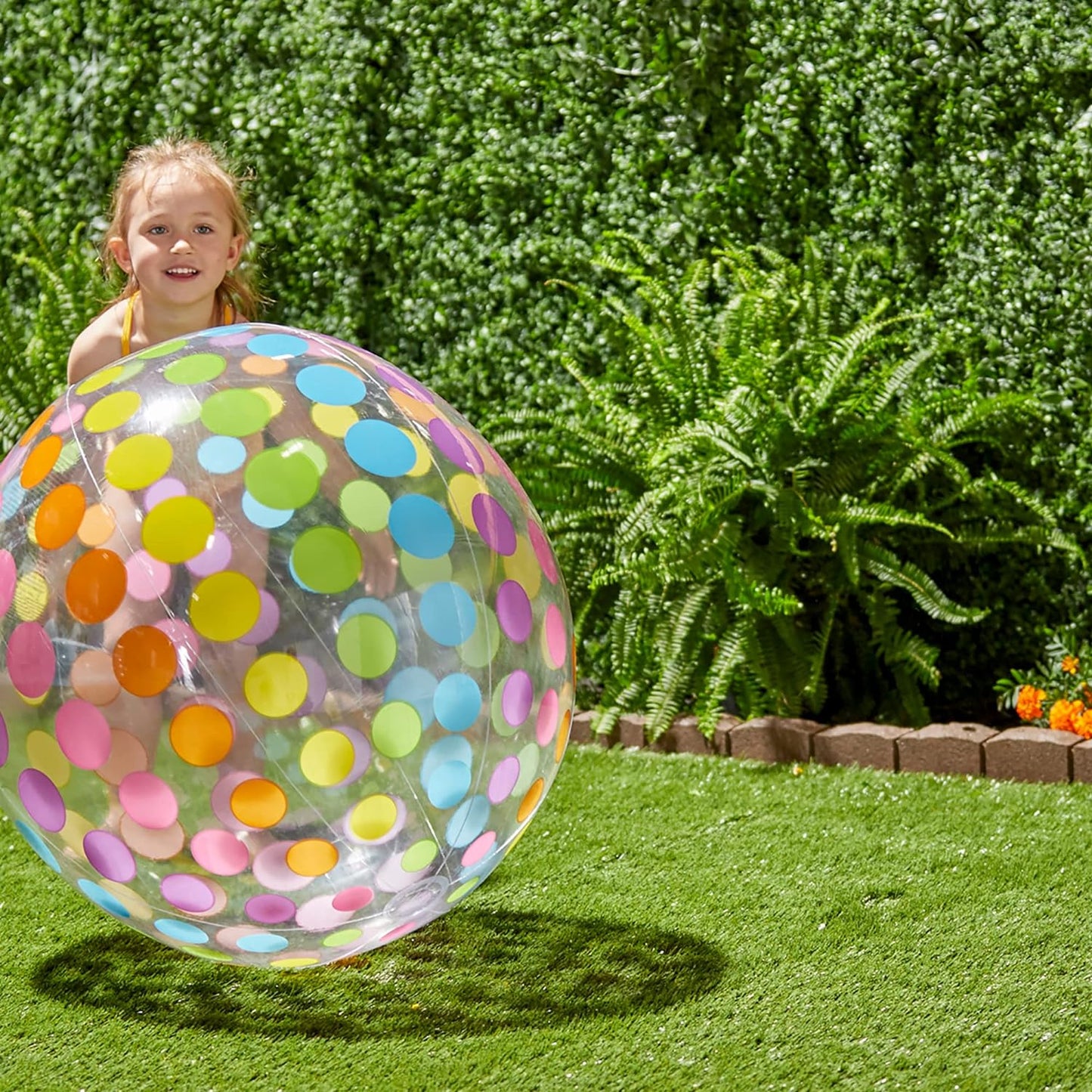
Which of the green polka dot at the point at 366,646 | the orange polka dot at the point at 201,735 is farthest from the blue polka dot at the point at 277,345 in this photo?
the orange polka dot at the point at 201,735

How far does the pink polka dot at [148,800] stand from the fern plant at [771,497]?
2.40 m

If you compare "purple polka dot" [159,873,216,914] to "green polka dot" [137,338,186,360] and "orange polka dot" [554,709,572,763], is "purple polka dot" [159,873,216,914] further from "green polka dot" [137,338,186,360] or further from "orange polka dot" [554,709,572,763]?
"green polka dot" [137,338,186,360]

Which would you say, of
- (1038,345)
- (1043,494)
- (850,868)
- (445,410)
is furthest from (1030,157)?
(445,410)

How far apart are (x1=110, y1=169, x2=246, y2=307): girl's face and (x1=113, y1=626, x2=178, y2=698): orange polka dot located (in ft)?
4.25

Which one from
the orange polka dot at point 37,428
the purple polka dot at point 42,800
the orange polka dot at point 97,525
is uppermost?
the orange polka dot at point 37,428

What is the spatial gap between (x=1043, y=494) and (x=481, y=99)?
8.49 feet

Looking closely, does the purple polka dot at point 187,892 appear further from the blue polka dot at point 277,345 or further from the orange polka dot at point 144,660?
the blue polka dot at point 277,345

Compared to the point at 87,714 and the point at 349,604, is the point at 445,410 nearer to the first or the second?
the point at 349,604

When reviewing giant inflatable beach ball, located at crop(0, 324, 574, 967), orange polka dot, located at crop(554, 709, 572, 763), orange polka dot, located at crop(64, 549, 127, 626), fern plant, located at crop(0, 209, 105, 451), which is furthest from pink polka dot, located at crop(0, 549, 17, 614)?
fern plant, located at crop(0, 209, 105, 451)

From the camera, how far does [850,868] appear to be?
11.2ft

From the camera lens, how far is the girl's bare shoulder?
3324mm

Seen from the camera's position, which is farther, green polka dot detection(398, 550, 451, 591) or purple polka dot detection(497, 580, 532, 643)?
purple polka dot detection(497, 580, 532, 643)

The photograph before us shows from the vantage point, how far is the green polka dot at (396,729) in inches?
85.3

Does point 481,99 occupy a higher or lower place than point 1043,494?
higher
